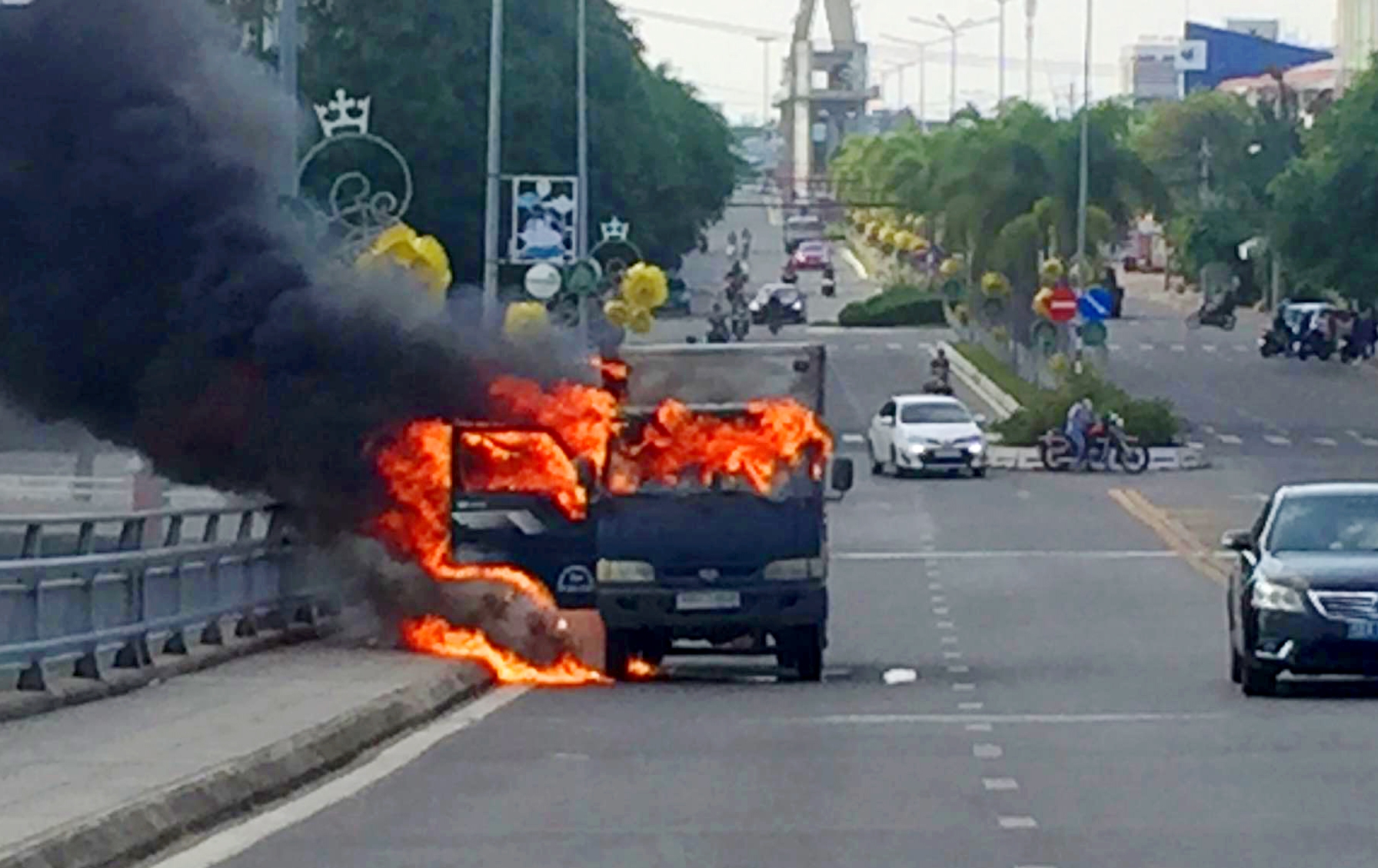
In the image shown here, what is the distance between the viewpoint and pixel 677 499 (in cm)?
2694

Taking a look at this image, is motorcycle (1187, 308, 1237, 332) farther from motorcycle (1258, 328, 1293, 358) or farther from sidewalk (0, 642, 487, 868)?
sidewalk (0, 642, 487, 868)

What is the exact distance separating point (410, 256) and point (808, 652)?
12482mm

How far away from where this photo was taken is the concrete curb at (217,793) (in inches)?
527

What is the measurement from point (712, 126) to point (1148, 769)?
407 feet

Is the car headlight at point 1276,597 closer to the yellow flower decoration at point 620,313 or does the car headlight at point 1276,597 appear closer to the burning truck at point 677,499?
the burning truck at point 677,499

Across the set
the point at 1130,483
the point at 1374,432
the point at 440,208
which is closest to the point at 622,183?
the point at 440,208

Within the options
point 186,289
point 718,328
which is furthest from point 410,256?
point 718,328

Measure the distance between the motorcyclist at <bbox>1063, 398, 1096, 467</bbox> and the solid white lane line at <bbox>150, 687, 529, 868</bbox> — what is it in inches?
1723

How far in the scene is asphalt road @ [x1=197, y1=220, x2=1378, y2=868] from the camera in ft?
48.1

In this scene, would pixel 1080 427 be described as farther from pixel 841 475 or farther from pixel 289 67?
pixel 841 475

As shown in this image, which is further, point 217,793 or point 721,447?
point 721,447

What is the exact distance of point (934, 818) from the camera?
1591cm

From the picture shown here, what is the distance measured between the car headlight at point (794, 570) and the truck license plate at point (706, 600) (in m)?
0.32

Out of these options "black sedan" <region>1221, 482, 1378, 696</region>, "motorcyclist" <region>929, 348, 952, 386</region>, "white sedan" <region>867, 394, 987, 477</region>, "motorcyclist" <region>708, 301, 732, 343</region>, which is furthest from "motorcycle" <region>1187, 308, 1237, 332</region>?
"black sedan" <region>1221, 482, 1378, 696</region>
